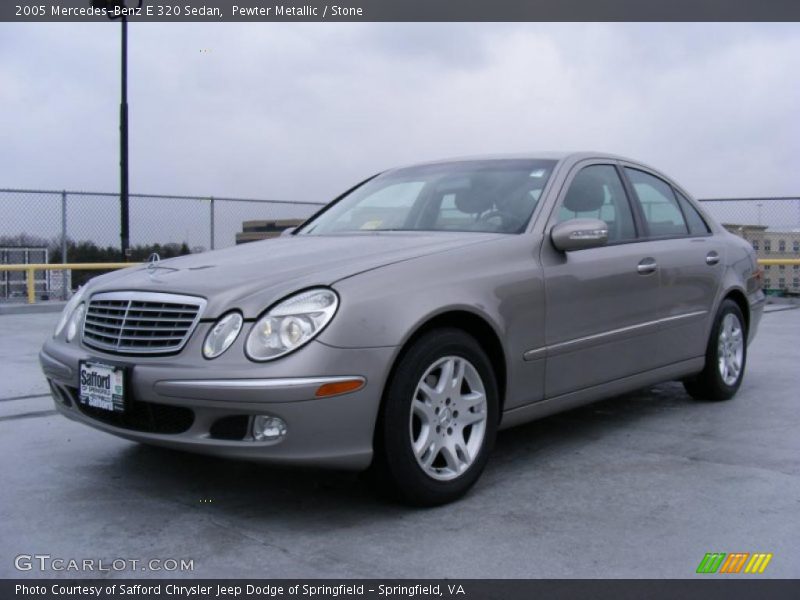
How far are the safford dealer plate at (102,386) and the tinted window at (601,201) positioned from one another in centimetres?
225

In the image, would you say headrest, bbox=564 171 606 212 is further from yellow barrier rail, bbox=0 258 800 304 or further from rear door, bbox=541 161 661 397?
yellow barrier rail, bbox=0 258 800 304

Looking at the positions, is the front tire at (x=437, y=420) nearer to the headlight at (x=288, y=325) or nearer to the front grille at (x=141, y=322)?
the headlight at (x=288, y=325)

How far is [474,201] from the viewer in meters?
4.51

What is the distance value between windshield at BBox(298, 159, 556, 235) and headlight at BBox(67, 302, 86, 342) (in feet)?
4.61

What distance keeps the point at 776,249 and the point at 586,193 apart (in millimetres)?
11212

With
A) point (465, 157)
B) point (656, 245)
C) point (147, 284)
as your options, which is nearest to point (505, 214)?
point (465, 157)

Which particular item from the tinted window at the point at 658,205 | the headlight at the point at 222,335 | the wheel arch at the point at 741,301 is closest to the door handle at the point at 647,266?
the tinted window at the point at 658,205

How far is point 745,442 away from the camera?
181 inches

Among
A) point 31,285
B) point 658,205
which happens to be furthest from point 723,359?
point 31,285

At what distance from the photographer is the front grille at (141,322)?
3.37m

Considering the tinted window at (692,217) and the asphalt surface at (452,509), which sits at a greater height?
the tinted window at (692,217)
